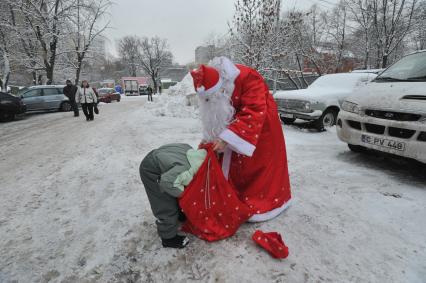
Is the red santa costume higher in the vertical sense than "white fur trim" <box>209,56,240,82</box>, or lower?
lower

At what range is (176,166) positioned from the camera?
203 centimetres

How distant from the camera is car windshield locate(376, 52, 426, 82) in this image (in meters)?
4.07

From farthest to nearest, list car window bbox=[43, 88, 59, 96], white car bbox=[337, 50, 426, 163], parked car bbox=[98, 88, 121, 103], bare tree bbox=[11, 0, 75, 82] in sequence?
1. parked car bbox=[98, 88, 121, 103]
2. bare tree bbox=[11, 0, 75, 82]
3. car window bbox=[43, 88, 59, 96]
4. white car bbox=[337, 50, 426, 163]

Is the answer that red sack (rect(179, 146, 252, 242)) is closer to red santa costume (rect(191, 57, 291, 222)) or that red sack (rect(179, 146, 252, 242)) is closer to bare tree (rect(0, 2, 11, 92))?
red santa costume (rect(191, 57, 291, 222))

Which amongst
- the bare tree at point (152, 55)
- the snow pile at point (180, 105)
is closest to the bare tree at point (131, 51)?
the bare tree at point (152, 55)

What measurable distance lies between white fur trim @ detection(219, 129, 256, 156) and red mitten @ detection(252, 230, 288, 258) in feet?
2.25

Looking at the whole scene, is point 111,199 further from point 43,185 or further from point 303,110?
point 303,110

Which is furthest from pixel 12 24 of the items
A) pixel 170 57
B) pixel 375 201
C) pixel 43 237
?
pixel 170 57

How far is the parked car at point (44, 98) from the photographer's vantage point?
14942 mm

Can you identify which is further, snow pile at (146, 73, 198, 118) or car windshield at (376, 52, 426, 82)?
snow pile at (146, 73, 198, 118)

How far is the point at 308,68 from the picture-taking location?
851 inches

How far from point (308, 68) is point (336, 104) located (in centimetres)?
1526

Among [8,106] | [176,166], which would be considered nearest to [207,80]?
[176,166]

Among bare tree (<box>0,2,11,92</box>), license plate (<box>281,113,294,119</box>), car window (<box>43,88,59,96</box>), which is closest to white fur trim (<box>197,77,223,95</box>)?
license plate (<box>281,113,294,119</box>)
